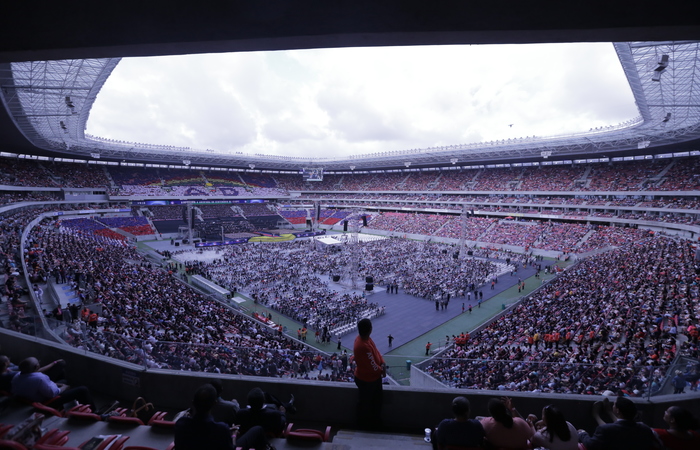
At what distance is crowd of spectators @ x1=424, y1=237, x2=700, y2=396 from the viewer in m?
4.80

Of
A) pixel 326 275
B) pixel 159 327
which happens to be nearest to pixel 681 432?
pixel 159 327

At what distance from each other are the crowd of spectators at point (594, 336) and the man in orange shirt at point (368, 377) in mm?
1768

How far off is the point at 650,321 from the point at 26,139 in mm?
44415

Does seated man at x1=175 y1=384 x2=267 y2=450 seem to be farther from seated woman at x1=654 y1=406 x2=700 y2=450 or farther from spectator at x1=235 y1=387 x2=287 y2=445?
seated woman at x1=654 y1=406 x2=700 y2=450

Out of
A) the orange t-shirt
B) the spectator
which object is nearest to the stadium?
the orange t-shirt

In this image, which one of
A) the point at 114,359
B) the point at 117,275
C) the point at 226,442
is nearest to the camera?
the point at 226,442

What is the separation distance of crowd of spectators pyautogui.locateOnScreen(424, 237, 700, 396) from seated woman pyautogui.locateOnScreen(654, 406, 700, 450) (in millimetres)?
1510

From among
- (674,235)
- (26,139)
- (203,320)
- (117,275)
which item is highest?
(26,139)

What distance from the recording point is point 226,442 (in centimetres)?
269

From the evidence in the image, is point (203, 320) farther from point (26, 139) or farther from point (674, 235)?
point (674, 235)

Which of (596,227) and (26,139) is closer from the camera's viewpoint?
(26,139)

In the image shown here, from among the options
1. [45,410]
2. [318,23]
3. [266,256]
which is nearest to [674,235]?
[266,256]

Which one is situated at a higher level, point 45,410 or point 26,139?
point 26,139

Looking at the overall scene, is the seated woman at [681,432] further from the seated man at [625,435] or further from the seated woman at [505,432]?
the seated woman at [505,432]
